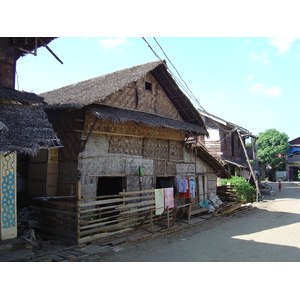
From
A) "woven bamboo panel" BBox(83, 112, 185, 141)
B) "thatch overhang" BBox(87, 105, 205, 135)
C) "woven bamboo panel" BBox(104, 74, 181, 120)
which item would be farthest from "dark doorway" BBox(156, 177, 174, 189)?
"woven bamboo panel" BBox(104, 74, 181, 120)

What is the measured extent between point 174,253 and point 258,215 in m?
8.86

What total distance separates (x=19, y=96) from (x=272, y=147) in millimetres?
36070

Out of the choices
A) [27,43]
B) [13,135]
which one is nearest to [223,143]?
[27,43]

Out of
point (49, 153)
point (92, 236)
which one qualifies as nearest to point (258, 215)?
point (92, 236)

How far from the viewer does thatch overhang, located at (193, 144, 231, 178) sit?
14.8m

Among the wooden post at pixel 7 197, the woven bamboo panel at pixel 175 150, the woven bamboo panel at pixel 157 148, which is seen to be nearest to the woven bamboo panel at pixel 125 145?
the woven bamboo panel at pixel 157 148

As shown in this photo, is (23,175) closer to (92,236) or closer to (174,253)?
(92,236)

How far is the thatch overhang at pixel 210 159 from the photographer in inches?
582

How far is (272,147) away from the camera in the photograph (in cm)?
3703

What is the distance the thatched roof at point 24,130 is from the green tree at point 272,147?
35.1 metres

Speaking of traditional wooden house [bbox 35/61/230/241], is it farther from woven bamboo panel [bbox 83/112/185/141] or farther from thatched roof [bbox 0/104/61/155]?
thatched roof [bbox 0/104/61/155]

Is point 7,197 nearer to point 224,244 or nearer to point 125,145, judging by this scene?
point 125,145

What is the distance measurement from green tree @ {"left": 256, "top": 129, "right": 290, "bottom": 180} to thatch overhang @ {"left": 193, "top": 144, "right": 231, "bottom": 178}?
75.6ft

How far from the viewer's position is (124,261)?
7.13 metres
